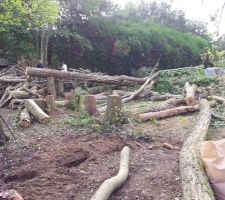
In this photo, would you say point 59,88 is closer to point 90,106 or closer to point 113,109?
point 90,106

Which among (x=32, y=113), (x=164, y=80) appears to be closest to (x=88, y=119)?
(x=32, y=113)

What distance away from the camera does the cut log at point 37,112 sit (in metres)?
8.14

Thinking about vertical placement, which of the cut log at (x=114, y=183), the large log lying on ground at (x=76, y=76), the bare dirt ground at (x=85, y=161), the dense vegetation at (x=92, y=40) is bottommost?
the bare dirt ground at (x=85, y=161)

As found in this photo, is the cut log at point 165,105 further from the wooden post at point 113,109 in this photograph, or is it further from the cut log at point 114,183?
the cut log at point 114,183

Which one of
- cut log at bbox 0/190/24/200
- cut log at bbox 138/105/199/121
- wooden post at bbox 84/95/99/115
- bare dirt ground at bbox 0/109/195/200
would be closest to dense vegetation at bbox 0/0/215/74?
wooden post at bbox 84/95/99/115

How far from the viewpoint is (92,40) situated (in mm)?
21250

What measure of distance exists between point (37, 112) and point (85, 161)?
3.15 m

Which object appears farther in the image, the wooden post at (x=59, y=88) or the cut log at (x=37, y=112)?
the wooden post at (x=59, y=88)

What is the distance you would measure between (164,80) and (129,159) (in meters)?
9.71

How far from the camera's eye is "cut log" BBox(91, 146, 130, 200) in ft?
13.1

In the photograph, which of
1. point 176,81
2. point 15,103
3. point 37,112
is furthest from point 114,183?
point 176,81

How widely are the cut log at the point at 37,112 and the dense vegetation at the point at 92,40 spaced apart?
201 inches

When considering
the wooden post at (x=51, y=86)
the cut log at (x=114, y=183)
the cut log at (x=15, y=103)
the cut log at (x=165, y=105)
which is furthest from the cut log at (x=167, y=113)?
the wooden post at (x=51, y=86)

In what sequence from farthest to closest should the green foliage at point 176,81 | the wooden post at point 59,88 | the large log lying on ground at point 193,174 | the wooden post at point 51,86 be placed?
1. the green foliage at point 176,81
2. the wooden post at point 59,88
3. the wooden post at point 51,86
4. the large log lying on ground at point 193,174
